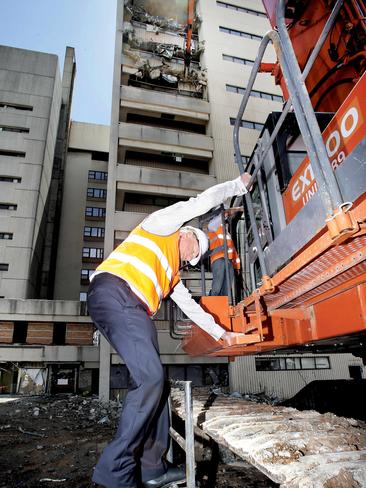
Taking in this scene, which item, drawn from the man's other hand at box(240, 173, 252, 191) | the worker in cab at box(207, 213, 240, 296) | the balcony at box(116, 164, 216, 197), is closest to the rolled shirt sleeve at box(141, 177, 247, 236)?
the man's other hand at box(240, 173, 252, 191)

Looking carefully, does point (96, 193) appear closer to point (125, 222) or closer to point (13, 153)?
point (13, 153)

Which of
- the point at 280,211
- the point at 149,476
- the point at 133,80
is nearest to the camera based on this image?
the point at 149,476

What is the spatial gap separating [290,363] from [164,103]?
1760 cm

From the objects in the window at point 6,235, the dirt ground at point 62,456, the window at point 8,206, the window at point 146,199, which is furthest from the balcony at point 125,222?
the window at point 8,206

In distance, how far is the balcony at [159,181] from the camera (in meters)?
19.0

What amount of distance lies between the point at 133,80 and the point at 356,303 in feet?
77.6

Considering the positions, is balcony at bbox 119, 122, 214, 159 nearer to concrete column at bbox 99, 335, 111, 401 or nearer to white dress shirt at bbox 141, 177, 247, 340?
concrete column at bbox 99, 335, 111, 401

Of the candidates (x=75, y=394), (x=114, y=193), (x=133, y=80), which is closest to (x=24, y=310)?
(x=75, y=394)

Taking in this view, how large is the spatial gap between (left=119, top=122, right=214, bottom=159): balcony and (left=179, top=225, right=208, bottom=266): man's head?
18.7m

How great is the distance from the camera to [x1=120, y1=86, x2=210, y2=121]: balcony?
2075 cm

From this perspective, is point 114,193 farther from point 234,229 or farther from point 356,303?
point 356,303

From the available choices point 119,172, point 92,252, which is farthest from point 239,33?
point 92,252

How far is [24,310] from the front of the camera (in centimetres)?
1789

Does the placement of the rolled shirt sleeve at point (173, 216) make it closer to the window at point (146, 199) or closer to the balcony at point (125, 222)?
the balcony at point (125, 222)
